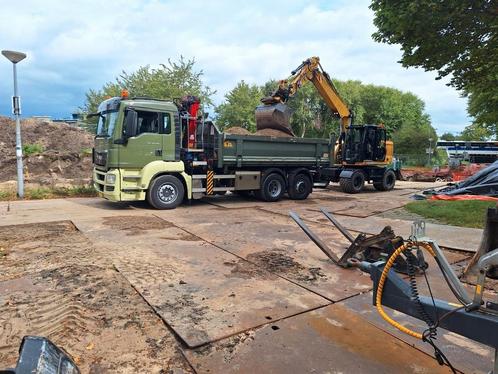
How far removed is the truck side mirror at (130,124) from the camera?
937 centimetres

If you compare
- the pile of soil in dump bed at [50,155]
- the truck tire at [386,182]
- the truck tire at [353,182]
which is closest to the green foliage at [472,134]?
the truck tire at [386,182]

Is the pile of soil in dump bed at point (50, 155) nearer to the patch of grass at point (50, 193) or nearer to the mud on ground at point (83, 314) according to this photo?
the patch of grass at point (50, 193)

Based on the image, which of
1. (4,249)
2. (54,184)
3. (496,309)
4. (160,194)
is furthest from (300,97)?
(496,309)

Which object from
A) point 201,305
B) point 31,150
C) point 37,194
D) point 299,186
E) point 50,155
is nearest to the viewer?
point 201,305

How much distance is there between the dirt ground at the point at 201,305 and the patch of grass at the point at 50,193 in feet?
18.9

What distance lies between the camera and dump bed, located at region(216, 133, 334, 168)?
36.4ft

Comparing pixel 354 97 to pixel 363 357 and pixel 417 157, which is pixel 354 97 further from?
pixel 363 357

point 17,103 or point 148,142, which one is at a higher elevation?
point 17,103

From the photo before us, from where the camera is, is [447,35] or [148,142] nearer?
[447,35]

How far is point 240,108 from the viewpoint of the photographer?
3500cm

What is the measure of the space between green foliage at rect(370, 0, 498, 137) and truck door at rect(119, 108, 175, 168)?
5836mm

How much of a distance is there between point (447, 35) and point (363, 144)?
8.36 m

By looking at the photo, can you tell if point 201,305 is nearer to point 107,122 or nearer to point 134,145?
point 134,145

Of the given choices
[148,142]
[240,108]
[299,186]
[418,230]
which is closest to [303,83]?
[299,186]
